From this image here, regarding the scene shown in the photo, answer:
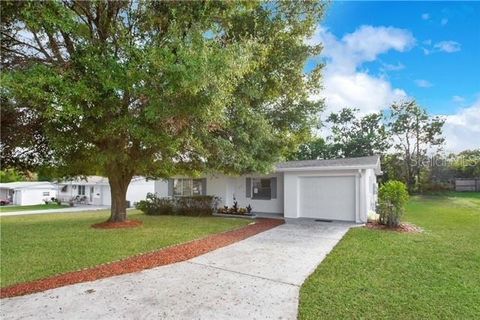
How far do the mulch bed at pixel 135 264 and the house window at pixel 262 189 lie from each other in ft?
22.1

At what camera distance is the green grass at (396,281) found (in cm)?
472

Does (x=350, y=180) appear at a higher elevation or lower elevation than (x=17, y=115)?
lower

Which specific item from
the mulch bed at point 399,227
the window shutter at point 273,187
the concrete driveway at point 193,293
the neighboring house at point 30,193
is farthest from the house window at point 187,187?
the neighboring house at point 30,193

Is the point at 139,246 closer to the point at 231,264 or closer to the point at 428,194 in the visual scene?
the point at 231,264

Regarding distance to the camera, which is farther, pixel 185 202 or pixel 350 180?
pixel 185 202

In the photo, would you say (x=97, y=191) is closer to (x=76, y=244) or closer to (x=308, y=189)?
(x=76, y=244)

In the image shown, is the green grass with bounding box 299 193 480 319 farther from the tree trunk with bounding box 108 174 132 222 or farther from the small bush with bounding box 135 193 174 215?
the small bush with bounding box 135 193 174 215

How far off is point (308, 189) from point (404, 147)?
3166cm

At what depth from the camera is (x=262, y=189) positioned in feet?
60.7

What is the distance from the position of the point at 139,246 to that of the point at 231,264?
3455mm

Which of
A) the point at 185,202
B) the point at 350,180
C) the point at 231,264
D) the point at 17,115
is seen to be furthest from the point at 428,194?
the point at 17,115

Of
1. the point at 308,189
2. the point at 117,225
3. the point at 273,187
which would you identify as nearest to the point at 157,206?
the point at 117,225

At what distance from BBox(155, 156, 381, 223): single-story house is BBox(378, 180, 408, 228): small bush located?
1.17 meters

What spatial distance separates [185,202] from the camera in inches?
746
